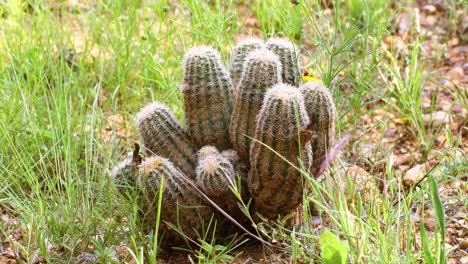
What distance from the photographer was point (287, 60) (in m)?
2.86

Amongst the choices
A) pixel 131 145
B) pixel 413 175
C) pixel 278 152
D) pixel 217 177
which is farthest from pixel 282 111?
pixel 131 145

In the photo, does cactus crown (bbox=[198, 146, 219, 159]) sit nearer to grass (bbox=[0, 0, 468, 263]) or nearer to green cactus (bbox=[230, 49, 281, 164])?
green cactus (bbox=[230, 49, 281, 164])

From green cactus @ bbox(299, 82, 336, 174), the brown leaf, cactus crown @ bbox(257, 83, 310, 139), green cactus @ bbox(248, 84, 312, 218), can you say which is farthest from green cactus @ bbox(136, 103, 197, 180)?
the brown leaf

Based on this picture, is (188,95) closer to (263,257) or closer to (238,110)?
(238,110)

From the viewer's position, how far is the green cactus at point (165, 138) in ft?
9.09

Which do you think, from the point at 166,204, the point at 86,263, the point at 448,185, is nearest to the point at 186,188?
the point at 166,204

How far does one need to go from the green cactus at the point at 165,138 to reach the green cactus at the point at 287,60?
1.48 ft

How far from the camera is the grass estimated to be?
2557 millimetres

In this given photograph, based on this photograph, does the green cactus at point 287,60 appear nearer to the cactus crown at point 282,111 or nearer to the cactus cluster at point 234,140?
the cactus cluster at point 234,140

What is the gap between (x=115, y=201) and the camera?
2924mm

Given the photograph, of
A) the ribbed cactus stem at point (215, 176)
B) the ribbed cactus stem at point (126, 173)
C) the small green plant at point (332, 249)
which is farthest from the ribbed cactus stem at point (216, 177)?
the small green plant at point (332, 249)

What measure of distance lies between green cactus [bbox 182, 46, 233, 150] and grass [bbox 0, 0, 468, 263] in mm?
285

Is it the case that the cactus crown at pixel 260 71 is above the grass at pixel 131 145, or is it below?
above

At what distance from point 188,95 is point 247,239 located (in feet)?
A: 1.91
